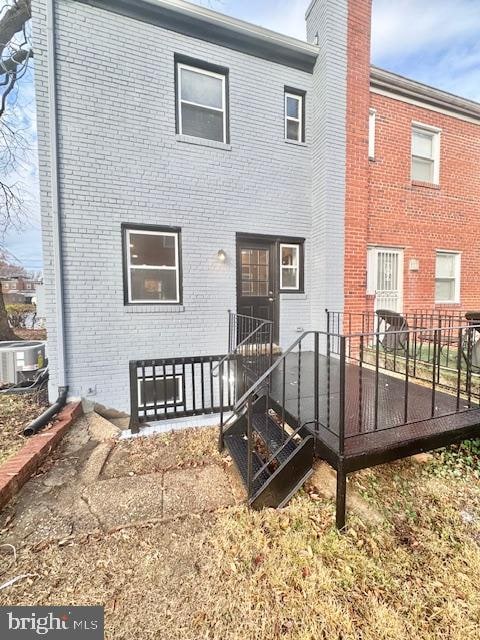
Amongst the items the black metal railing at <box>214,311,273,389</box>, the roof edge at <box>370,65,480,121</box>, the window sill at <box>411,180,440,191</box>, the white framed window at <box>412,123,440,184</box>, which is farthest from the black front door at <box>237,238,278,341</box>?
the white framed window at <box>412,123,440,184</box>

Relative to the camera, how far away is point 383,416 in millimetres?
3082

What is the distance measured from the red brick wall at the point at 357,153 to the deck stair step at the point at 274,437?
12.6 feet

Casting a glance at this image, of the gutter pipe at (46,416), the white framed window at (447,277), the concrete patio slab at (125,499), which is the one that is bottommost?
the concrete patio slab at (125,499)

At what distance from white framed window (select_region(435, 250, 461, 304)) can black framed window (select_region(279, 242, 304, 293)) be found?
4096mm

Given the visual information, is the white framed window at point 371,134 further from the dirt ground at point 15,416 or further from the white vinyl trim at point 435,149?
the dirt ground at point 15,416

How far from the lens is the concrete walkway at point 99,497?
2.46 meters

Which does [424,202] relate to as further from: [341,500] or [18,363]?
[18,363]

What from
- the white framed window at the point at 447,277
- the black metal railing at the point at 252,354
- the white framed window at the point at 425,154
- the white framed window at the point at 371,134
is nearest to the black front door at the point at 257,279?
the black metal railing at the point at 252,354

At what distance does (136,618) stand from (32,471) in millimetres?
2094

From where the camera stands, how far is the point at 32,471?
3119 mm

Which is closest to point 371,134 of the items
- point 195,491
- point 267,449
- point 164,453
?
point 267,449

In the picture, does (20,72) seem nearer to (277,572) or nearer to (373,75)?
(373,75)

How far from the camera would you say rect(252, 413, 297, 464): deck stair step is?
2795 mm

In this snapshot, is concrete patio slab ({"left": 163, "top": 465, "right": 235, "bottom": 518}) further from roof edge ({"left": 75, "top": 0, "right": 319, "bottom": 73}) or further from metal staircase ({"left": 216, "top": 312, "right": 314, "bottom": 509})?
roof edge ({"left": 75, "top": 0, "right": 319, "bottom": 73})
